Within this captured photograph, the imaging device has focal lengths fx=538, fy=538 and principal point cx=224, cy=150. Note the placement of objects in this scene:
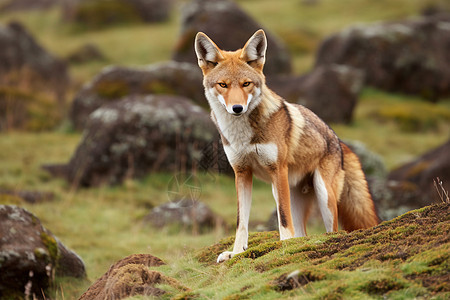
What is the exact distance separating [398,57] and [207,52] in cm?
2408

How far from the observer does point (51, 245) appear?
8.53 meters

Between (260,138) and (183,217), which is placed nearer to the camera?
(260,138)

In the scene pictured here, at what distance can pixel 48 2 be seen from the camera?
53938 millimetres

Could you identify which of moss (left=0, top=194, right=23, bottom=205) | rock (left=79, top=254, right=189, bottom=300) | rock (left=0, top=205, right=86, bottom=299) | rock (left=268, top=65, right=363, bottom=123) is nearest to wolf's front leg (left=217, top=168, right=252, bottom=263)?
rock (left=79, top=254, right=189, bottom=300)

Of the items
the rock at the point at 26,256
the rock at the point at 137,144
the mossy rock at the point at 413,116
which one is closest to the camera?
the rock at the point at 26,256

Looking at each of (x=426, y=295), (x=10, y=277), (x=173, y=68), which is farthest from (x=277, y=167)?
(x=173, y=68)

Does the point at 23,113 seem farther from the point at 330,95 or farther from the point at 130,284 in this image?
the point at 130,284

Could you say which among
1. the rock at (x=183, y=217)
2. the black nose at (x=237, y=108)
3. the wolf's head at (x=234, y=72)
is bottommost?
the rock at (x=183, y=217)

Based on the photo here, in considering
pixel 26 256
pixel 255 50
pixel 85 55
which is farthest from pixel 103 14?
pixel 255 50

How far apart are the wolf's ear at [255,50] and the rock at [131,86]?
14339 millimetres

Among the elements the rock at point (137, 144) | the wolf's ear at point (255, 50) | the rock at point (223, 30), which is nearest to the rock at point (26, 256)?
the wolf's ear at point (255, 50)

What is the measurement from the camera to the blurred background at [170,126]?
42.2ft

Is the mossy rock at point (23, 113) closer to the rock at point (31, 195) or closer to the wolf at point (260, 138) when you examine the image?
the rock at point (31, 195)

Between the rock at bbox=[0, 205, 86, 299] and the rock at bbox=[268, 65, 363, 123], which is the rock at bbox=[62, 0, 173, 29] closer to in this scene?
the rock at bbox=[268, 65, 363, 123]
